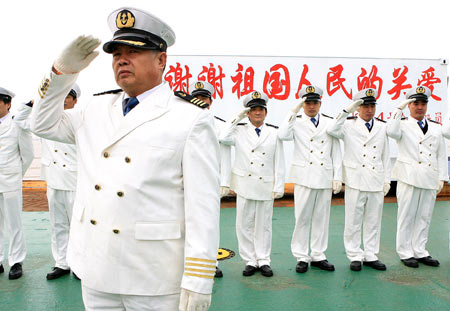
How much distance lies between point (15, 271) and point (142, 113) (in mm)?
3326

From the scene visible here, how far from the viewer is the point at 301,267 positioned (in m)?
4.19

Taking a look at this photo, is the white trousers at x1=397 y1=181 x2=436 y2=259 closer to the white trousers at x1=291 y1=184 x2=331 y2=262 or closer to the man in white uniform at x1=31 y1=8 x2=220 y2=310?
the white trousers at x1=291 y1=184 x2=331 y2=262

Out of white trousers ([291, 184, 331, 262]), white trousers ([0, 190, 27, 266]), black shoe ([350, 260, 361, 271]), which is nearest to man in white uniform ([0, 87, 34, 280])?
white trousers ([0, 190, 27, 266])

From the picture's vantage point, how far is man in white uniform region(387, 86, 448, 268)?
454cm

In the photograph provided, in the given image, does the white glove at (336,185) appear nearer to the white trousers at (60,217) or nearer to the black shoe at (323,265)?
the black shoe at (323,265)

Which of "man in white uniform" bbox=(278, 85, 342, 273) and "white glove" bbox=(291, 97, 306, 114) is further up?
"white glove" bbox=(291, 97, 306, 114)

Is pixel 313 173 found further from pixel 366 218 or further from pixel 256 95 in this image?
pixel 256 95

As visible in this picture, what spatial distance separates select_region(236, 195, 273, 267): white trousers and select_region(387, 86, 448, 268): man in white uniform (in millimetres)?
1732

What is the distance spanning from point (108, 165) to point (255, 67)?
6.06 metres

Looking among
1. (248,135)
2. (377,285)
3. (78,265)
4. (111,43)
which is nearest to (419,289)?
(377,285)

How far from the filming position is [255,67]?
725cm

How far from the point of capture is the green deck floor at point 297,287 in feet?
11.0

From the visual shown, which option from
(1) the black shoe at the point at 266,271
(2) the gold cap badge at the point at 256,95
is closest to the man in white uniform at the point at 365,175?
(2) the gold cap badge at the point at 256,95

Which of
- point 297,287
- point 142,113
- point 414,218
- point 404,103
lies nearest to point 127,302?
point 142,113
